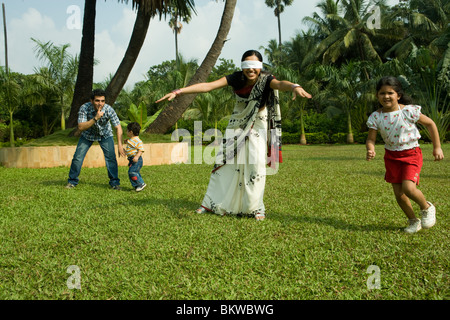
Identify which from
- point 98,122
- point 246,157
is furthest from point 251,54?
point 98,122

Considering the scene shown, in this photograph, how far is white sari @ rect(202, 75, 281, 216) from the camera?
419cm

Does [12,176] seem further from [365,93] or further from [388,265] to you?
[365,93]

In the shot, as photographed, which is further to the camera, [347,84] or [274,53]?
[274,53]

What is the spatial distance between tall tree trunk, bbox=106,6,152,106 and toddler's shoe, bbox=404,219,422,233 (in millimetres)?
10339

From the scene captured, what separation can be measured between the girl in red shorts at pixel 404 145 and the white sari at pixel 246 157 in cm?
118

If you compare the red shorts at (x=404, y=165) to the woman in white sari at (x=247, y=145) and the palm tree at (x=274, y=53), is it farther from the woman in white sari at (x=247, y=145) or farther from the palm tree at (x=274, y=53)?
the palm tree at (x=274, y=53)

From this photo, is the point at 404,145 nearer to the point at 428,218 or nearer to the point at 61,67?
the point at 428,218

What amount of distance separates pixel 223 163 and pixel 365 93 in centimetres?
2463

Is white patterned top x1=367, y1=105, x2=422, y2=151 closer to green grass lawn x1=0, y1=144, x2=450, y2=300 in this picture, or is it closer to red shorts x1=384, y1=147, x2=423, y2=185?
red shorts x1=384, y1=147, x2=423, y2=185

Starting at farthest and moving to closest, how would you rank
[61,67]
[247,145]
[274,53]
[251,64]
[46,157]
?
[274,53]
[61,67]
[46,157]
[247,145]
[251,64]

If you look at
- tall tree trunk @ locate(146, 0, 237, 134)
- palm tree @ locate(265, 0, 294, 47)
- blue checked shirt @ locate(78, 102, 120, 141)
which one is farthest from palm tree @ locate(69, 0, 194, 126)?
palm tree @ locate(265, 0, 294, 47)

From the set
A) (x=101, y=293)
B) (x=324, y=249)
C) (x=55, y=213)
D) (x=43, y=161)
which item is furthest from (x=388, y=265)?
(x=43, y=161)

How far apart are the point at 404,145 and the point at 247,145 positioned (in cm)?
166

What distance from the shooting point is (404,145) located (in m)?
3.57
